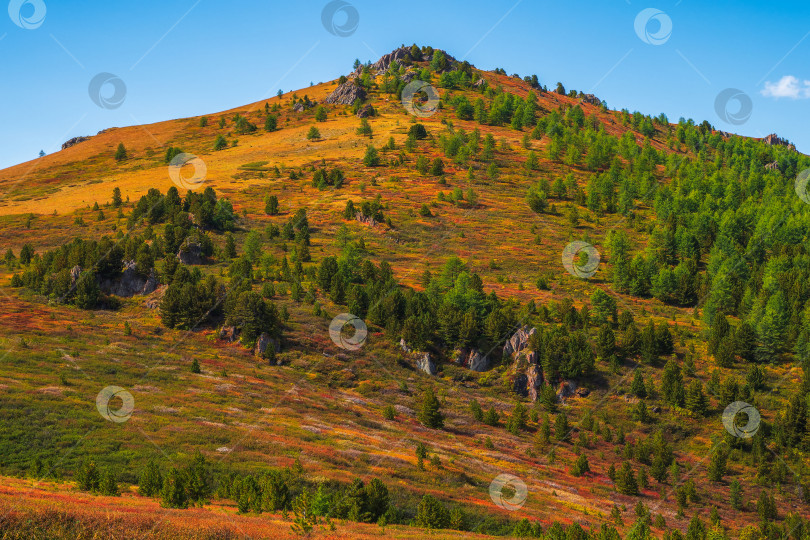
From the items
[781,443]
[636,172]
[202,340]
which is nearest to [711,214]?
[636,172]

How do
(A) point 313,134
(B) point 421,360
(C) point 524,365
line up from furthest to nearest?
(A) point 313,134
(B) point 421,360
(C) point 524,365

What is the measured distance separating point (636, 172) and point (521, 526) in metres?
152

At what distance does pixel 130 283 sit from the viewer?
82750 mm

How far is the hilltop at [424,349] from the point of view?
35812 millimetres

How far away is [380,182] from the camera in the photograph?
156m

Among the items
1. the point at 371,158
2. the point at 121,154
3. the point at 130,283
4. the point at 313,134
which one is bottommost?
the point at 130,283

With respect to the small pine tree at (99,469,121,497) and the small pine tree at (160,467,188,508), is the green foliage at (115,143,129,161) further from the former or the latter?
the small pine tree at (160,467,188,508)

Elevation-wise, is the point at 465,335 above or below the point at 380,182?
below

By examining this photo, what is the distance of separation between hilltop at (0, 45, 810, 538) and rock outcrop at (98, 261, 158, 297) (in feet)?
1.24

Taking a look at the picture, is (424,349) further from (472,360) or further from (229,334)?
(229,334)

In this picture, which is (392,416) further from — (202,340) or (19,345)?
(19,345)

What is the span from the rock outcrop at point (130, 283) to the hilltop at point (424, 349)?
38 cm

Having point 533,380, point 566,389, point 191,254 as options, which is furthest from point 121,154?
point 566,389

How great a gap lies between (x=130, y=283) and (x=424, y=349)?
47438mm
